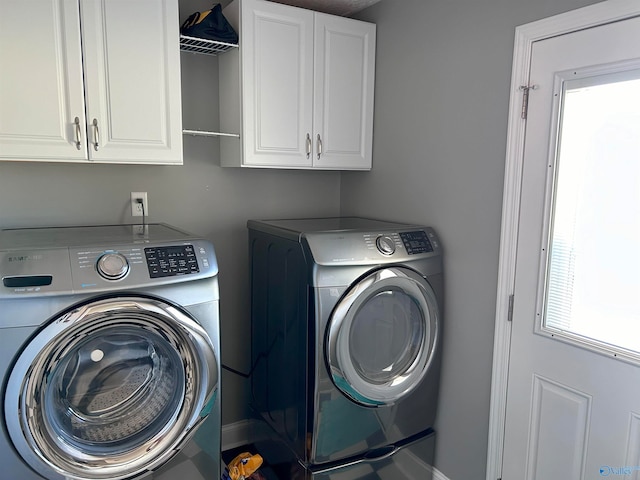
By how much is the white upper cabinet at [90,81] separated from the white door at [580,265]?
4.63 feet

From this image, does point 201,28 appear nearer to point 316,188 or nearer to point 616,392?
point 316,188

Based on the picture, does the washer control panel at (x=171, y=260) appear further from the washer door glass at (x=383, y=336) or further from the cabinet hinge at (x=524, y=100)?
the cabinet hinge at (x=524, y=100)

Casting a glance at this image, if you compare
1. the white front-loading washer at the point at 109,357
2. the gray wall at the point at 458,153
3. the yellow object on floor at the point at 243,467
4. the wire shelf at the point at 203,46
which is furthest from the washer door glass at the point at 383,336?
the wire shelf at the point at 203,46

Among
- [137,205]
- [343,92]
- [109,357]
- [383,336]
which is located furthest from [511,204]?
[137,205]

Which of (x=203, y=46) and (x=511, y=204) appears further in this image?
(x=203, y=46)

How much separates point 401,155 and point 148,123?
118 centimetres

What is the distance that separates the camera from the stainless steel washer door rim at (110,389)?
1.39 m

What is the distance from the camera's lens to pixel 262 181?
2566mm

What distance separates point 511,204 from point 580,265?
1.10ft

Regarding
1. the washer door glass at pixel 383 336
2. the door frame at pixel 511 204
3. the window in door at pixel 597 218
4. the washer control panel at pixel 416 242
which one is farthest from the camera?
the washer control panel at pixel 416 242

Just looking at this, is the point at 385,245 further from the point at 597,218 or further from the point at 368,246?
the point at 597,218

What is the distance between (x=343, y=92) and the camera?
2379mm

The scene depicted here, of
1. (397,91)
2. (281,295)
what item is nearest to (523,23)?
(397,91)

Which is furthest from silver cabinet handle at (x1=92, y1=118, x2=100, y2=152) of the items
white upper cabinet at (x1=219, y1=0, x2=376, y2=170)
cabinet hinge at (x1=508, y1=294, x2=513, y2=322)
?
cabinet hinge at (x1=508, y1=294, x2=513, y2=322)
